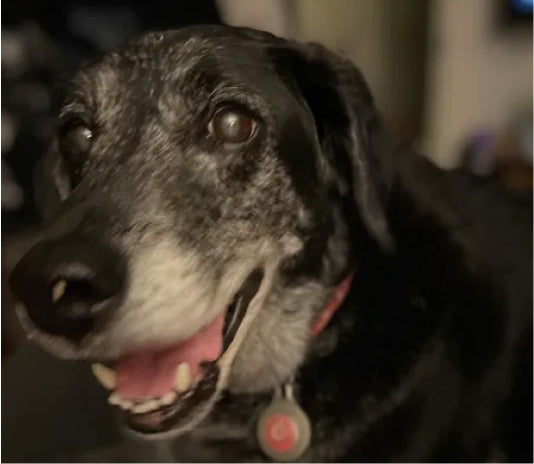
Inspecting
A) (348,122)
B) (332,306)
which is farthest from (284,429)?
(348,122)

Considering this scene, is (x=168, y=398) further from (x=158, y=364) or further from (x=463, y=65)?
(x=463, y=65)

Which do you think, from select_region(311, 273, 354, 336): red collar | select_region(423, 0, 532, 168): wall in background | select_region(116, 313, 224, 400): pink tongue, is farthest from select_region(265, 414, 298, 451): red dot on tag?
select_region(423, 0, 532, 168): wall in background

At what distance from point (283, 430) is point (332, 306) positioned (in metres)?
0.17

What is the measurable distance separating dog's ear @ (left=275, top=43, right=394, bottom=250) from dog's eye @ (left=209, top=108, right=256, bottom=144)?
0.09m

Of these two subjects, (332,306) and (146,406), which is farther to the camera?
(332,306)

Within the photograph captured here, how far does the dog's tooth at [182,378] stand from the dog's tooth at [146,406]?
27 mm

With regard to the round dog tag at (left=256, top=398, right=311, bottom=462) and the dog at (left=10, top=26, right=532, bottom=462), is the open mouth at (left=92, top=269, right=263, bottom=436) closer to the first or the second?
the dog at (left=10, top=26, right=532, bottom=462)

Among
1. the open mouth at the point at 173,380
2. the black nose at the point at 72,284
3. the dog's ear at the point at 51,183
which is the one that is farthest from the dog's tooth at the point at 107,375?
the dog's ear at the point at 51,183

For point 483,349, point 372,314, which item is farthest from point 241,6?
point 483,349

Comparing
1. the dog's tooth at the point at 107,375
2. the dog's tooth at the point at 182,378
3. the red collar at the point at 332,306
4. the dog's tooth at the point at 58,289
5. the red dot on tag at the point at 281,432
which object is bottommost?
the red dot on tag at the point at 281,432

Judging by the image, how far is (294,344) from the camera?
105 cm

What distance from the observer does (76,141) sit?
938 millimetres

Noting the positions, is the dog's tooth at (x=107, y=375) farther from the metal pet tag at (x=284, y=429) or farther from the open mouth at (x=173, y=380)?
the metal pet tag at (x=284, y=429)

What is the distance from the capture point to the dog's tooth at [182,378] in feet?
2.76
